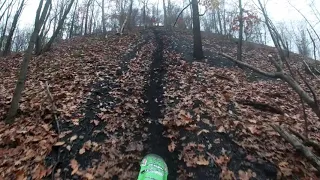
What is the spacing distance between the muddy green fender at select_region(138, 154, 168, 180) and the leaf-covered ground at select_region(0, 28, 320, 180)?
0.37m

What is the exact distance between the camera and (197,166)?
472 cm

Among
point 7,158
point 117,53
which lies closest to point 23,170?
point 7,158

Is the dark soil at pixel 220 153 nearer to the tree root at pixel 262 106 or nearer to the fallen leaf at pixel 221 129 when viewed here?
the fallen leaf at pixel 221 129

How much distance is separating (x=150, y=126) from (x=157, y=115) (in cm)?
60

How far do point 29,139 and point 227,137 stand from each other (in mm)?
4207

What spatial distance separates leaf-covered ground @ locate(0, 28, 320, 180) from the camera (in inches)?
183

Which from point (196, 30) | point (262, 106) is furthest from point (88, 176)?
point (196, 30)

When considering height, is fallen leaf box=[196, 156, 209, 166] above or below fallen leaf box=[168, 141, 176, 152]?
below

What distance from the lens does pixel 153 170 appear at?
4.15 metres

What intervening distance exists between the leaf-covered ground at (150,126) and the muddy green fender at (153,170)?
37 centimetres

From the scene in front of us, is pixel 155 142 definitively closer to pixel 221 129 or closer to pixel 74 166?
pixel 221 129

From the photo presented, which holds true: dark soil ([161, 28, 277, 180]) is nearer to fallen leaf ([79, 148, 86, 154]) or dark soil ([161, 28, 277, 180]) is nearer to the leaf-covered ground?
the leaf-covered ground

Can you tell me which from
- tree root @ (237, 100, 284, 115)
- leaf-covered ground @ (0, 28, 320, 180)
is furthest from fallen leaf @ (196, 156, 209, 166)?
tree root @ (237, 100, 284, 115)

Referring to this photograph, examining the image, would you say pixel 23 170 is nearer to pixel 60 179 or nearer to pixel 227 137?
pixel 60 179
